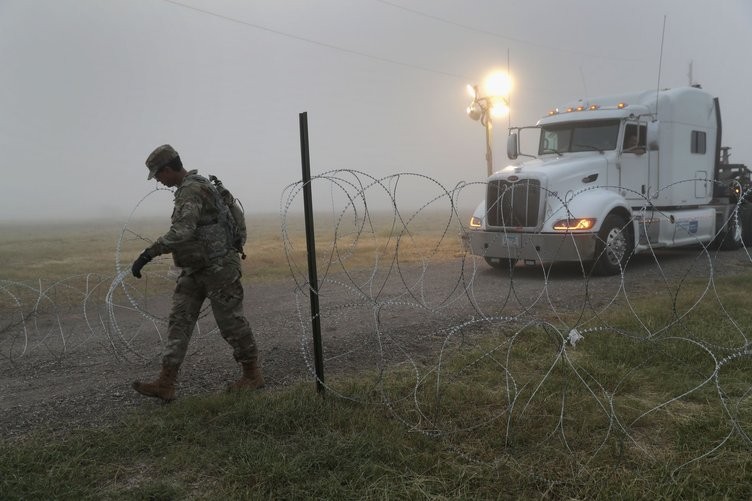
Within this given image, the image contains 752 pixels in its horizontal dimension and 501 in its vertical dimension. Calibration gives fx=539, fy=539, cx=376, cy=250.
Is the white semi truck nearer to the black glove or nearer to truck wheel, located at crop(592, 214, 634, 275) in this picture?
truck wheel, located at crop(592, 214, 634, 275)

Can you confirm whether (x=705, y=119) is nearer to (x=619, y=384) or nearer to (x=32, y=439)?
(x=619, y=384)

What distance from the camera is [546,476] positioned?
10.5 feet

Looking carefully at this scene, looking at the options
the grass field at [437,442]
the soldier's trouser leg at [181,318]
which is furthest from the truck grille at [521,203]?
the soldier's trouser leg at [181,318]

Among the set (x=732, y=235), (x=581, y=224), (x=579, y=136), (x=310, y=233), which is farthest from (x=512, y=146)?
(x=310, y=233)

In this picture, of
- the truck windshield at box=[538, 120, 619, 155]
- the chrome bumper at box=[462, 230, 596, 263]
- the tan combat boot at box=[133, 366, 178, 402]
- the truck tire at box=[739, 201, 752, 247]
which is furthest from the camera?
the truck tire at box=[739, 201, 752, 247]

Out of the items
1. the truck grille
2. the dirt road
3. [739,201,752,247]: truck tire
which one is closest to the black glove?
the dirt road

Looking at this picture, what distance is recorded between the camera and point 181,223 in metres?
4.28

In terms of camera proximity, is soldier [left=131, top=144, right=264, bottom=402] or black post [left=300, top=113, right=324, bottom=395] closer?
black post [left=300, top=113, right=324, bottom=395]

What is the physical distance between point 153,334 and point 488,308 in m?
4.64

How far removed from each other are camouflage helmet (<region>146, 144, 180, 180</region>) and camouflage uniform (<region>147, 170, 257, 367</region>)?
0.20 meters

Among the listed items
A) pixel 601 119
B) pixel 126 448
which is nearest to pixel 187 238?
pixel 126 448

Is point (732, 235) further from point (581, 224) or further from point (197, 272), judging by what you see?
point (197, 272)

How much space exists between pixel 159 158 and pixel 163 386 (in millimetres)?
1859

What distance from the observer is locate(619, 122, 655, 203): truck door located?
10695mm
